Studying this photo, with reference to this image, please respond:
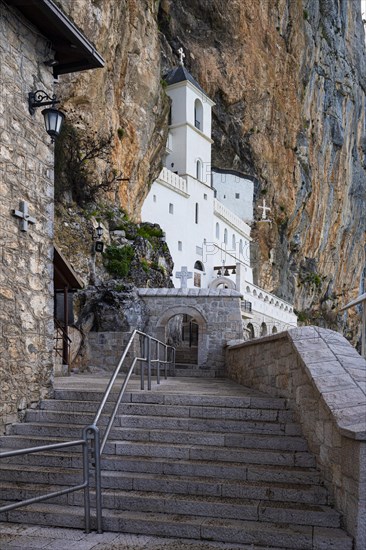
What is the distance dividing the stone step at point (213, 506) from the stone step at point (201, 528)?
0.18 feet

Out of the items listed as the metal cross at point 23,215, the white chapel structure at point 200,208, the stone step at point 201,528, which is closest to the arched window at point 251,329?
the white chapel structure at point 200,208

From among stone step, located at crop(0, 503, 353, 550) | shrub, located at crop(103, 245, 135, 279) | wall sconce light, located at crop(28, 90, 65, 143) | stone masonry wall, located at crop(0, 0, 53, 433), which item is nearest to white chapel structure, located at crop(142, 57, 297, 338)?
shrub, located at crop(103, 245, 135, 279)

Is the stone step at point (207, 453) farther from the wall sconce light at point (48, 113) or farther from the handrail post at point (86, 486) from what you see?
the wall sconce light at point (48, 113)

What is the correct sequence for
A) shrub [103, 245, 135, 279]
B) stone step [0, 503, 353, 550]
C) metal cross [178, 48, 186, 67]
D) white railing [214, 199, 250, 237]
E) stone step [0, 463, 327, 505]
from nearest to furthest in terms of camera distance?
stone step [0, 503, 353, 550] → stone step [0, 463, 327, 505] → shrub [103, 245, 135, 279] → metal cross [178, 48, 186, 67] → white railing [214, 199, 250, 237]

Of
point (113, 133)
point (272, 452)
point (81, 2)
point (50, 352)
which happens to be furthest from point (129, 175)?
point (272, 452)

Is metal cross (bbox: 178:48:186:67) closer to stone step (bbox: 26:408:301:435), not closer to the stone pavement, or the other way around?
stone step (bbox: 26:408:301:435)

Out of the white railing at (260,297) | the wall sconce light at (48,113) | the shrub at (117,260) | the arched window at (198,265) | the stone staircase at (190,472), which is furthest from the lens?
the arched window at (198,265)

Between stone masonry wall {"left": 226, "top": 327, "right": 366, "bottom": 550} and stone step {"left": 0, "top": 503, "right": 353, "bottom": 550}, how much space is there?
25cm

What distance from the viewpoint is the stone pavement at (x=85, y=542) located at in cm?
405

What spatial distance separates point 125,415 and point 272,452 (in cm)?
179

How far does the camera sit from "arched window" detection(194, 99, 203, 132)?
3697cm

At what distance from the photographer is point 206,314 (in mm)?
14523

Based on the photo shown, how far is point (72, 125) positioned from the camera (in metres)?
18.5

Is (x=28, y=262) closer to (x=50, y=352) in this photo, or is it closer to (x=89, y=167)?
(x=50, y=352)
